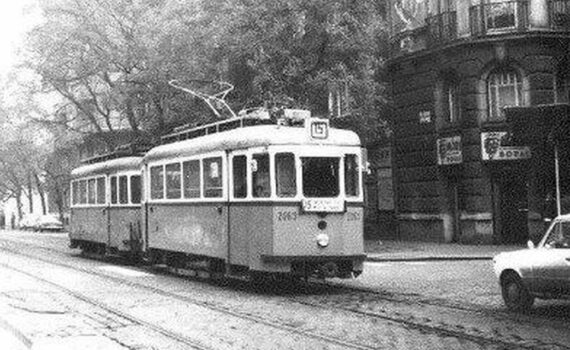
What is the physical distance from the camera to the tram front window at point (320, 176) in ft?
50.9

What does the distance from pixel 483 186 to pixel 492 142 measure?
1509 mm

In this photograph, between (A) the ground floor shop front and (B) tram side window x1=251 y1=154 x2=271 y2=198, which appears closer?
(B) tram side window x1=251 y1=154 x2=271 y2=198

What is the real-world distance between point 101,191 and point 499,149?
12871mm

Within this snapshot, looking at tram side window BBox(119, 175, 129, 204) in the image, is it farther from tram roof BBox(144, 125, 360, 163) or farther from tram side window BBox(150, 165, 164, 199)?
tram roof BBox(144, 125, 360, 163)

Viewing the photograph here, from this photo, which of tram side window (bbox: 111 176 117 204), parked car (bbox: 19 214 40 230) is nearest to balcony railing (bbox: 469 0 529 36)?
tram side window (bbox: 111 176 117 204)

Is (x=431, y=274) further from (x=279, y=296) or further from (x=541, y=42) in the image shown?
(x=541, y=42)

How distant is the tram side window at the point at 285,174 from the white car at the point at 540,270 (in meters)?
4.09

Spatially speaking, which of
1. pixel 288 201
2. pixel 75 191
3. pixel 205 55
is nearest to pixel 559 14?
pixel 205 55

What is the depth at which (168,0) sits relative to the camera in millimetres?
30234

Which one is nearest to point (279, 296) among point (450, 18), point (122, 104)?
point (450, 18)

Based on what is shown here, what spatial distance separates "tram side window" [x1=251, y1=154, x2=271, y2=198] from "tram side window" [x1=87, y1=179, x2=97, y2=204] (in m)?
12.0

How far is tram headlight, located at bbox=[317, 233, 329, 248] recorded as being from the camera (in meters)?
15.3

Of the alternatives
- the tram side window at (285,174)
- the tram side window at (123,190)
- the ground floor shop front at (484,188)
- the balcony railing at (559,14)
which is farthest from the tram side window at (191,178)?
the balcony railing at (559,14)

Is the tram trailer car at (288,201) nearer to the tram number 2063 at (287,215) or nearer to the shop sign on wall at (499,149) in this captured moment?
the tram number 2063 at (287,215)
